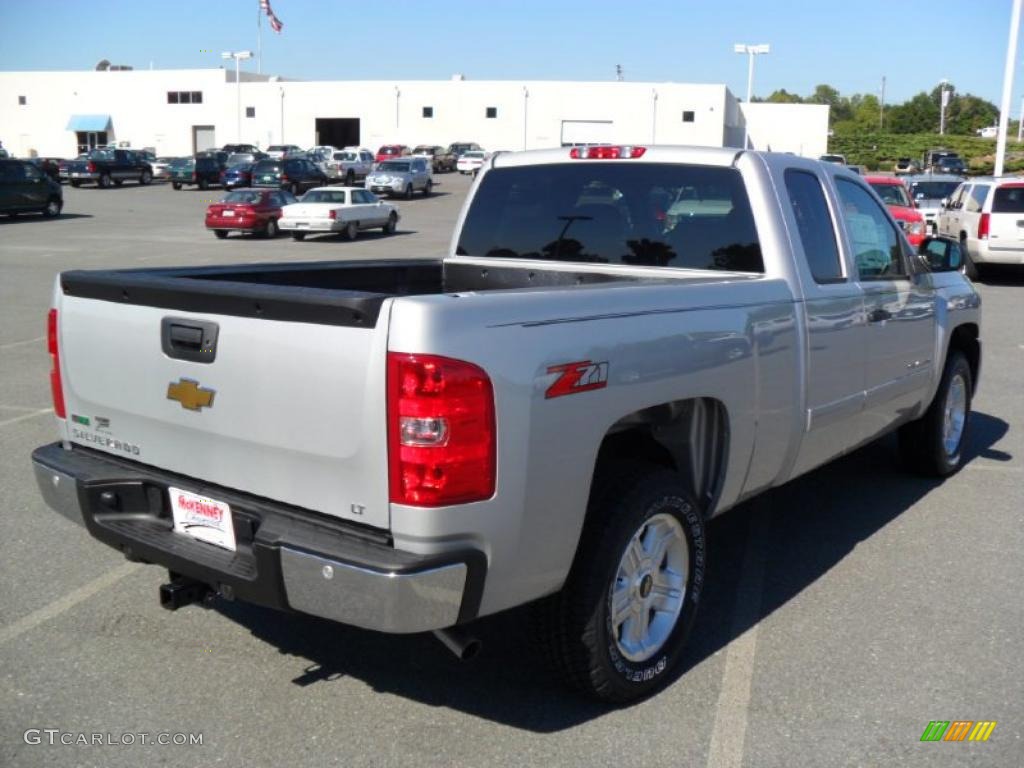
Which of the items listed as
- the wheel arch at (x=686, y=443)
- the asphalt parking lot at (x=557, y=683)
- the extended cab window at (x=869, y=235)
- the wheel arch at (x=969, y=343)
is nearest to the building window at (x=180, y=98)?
the asphalt parking lot at (x=557, y=683)

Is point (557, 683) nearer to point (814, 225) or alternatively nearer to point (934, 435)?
point (814, 225)

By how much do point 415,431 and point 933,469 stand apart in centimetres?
480

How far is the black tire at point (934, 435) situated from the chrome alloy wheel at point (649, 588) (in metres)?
3.20

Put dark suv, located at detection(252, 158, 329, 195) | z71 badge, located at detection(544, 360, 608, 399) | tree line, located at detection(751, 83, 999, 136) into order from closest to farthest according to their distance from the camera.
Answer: z71 badge, located at detection(544, 360, 608, 399)
dark suv, located at detection(252, 158, 329, 195)
tree line, located at detection(751, 83, 999, 136)

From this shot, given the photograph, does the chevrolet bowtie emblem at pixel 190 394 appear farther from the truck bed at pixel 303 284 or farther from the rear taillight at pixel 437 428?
the rear taillight at pixel 437 428

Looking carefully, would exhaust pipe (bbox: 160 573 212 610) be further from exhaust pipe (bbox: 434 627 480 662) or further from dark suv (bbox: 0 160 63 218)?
dark suv (bbox: 0 160 63 218)

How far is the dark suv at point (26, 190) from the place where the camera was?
32312 mm

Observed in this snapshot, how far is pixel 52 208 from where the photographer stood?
113 feet

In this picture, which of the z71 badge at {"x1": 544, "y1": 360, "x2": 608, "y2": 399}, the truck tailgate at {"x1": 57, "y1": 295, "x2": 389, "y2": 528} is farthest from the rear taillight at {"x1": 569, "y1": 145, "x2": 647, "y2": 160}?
the truck tailgate at {"x1": 57, "y1": 295, "x2": 389, "y2": 528}

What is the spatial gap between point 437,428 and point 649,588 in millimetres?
1325

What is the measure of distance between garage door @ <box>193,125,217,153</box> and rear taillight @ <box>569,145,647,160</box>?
82.6 metres

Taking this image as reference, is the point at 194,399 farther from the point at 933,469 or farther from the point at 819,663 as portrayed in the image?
the point at 933,469

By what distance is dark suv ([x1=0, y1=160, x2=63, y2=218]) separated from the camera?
32.3 meters

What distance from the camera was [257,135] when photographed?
271ft
